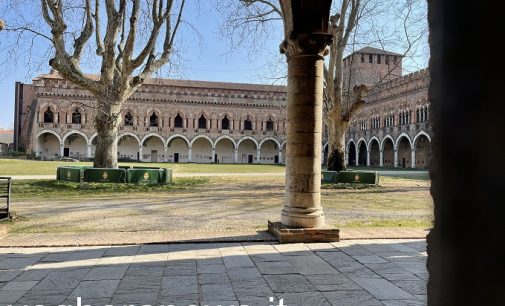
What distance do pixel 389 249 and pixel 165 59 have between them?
532 inches

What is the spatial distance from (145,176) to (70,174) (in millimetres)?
3146

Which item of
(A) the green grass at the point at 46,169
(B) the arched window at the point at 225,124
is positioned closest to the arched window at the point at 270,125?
(B) the arched window at the point at 225,124

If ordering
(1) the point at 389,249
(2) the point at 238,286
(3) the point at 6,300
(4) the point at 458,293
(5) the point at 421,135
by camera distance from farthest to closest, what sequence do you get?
(5) the point at 421,135
(1) the point at 389,249
(2) the point at 238,286
(3) the point at 6,300
(4) the point at 458,293

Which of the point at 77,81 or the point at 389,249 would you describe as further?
the point at 77,81

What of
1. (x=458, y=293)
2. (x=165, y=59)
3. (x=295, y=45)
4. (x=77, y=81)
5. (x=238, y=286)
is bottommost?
(x=238, y=286)

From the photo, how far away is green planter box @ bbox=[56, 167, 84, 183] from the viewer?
56.4 ft

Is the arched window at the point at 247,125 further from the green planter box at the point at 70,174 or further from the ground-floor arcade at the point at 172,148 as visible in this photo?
the green planter box at the point at 70,174

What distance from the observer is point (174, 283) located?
4.30 m

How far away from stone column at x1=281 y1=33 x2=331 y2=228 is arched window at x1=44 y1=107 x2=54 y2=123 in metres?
55.3

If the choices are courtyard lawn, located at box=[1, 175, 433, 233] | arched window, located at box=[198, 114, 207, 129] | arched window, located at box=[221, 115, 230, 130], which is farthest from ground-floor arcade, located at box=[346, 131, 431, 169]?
courtyard lawn, located at box=[1, 175, 433, 233]

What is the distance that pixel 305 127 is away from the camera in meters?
6.71

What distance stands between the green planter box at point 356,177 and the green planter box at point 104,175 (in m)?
10.1

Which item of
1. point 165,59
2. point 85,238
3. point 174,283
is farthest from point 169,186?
point 174,283

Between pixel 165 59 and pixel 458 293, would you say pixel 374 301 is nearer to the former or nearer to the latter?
pixel 458 293
